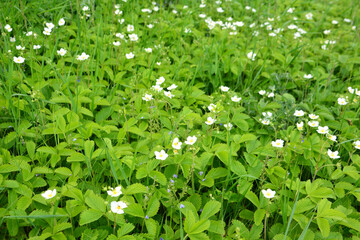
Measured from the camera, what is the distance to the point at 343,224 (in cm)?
193

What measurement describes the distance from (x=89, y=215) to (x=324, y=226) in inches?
51.5

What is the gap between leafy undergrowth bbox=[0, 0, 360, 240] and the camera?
1902 millimetres

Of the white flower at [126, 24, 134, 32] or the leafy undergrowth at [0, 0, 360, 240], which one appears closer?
the leafy undergrowth at [0, 0, 360, 240]

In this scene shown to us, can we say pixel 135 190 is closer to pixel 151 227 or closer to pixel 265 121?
pixel 151 227

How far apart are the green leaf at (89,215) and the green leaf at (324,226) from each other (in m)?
1.24

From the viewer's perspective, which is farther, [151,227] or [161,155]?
[161,155]

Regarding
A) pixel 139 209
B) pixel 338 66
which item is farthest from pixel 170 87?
pixel 338 66

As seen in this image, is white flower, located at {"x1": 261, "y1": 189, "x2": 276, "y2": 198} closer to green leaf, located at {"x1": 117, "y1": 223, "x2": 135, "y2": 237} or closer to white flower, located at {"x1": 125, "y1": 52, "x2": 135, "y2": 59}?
green leaf, located at {"x1": 117, "y1": 223, "x2": 135, "y2": 237}

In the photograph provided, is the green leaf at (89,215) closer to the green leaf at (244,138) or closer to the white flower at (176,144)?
the white flower at (176,144)

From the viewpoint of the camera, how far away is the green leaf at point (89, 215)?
172 cm

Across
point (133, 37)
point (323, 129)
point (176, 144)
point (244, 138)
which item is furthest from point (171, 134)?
point (133, 37)

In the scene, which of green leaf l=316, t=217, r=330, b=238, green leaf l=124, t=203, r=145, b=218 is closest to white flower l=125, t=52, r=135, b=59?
green leaf l=124, t=203, r=145, b=218

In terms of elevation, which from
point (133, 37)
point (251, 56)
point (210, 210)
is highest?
point (133, 37)

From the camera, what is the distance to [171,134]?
8.05 feet
